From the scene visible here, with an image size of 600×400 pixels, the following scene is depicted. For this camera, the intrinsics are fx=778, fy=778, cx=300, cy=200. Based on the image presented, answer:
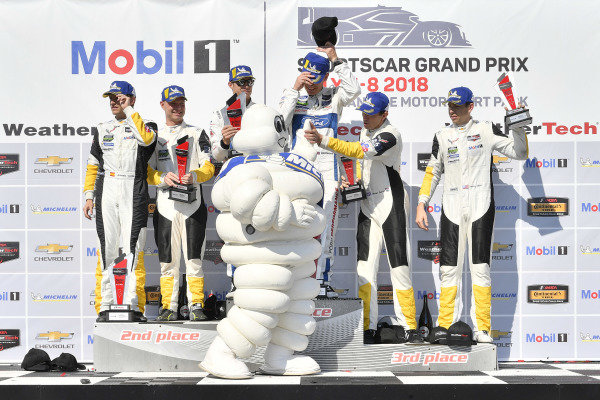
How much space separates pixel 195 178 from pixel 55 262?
152 centimetres

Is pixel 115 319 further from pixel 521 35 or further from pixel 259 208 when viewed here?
pixel 521 35

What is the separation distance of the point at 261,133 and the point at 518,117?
192 cm

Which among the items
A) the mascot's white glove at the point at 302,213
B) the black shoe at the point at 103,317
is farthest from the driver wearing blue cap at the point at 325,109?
the black shoe at the point at 103,317

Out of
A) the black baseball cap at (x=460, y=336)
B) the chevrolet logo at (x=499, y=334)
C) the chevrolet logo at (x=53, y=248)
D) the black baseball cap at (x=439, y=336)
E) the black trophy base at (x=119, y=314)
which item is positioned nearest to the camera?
the black baseball cap at (x=460, y=336)

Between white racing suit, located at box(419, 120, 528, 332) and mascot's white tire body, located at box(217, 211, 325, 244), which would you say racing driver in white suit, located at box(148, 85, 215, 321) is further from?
white racing suit, located at box(419, 120, 528, 332)

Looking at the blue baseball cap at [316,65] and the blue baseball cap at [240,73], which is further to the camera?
the blue baseball cap at [240,73]

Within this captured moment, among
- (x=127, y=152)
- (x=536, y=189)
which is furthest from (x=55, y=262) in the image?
(x=536, y=189)

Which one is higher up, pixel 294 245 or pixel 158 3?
pixel 158 3

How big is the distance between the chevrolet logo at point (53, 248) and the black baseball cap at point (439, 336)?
3051 millimetres

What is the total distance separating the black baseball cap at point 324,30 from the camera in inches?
235

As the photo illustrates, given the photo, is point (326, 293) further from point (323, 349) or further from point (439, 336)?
point (439, 336)

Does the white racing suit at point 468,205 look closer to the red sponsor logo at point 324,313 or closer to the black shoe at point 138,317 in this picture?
the red sponsor logo at point 324,313

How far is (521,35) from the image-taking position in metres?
6.42
